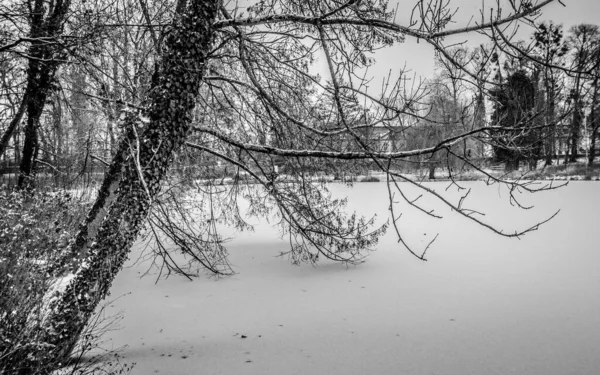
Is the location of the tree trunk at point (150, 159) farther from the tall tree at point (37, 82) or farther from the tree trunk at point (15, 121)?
the tree trunk at point (15, 121)

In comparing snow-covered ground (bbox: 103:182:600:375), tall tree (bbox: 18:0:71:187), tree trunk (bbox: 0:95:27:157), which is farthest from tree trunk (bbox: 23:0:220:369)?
tree trunk (bbox: 0:95:27:157)

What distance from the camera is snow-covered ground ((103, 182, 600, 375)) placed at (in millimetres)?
2906

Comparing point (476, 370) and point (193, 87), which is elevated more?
point (193, 87)

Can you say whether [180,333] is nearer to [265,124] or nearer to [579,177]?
[265,124]

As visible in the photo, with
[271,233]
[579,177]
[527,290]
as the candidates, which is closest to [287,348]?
[527,290]

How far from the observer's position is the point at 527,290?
14.8 ft

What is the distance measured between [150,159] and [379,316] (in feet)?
8.88

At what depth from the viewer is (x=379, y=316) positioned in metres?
3.81

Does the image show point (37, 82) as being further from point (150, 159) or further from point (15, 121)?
point (150, 159)

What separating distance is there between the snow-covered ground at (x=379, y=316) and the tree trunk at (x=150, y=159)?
850 mm

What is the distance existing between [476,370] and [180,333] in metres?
2.45

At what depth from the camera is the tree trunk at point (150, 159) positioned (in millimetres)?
2234

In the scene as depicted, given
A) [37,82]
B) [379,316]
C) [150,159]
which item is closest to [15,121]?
[37,82]

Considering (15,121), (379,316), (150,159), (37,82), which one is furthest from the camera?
(37,82)
